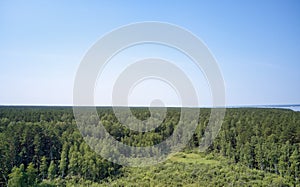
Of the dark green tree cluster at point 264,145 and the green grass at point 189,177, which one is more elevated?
the dark green tree cluster at point 264,145

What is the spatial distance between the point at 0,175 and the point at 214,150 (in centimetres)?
1948

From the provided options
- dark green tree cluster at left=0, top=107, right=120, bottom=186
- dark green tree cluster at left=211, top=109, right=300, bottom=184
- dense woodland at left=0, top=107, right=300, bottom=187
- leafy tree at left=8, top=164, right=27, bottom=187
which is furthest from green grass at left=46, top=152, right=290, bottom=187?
leafy tree at left=8, top=164, right=27, bottom=187

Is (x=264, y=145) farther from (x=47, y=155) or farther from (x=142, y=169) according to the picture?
(x=47, y=155)

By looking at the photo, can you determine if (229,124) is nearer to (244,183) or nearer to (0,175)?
(244,183)

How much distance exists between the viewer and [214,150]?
30.4m

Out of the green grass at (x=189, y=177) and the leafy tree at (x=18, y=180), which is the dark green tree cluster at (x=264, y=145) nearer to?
the green grass at (x=189, y=177)

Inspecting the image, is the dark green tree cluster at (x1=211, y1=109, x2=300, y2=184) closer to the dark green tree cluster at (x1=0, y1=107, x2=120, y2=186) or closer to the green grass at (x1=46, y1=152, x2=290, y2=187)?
the green grass at (x1=46, y1=152, x2=290, y2=187)

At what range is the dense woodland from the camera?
742 inches

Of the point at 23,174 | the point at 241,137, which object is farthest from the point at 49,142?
the point at 241,137

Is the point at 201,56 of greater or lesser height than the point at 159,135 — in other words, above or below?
above

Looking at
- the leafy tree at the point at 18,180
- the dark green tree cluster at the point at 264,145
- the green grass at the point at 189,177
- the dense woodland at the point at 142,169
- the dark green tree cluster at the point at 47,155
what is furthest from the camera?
the dark green tree cluster at the point at 264,145

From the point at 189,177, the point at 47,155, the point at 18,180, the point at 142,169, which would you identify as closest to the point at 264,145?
the point at 189,177

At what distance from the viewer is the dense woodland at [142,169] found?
18.9 meters

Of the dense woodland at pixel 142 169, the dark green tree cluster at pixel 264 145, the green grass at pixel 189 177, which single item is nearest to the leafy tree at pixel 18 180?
the dense woodland at pixel 142 169
